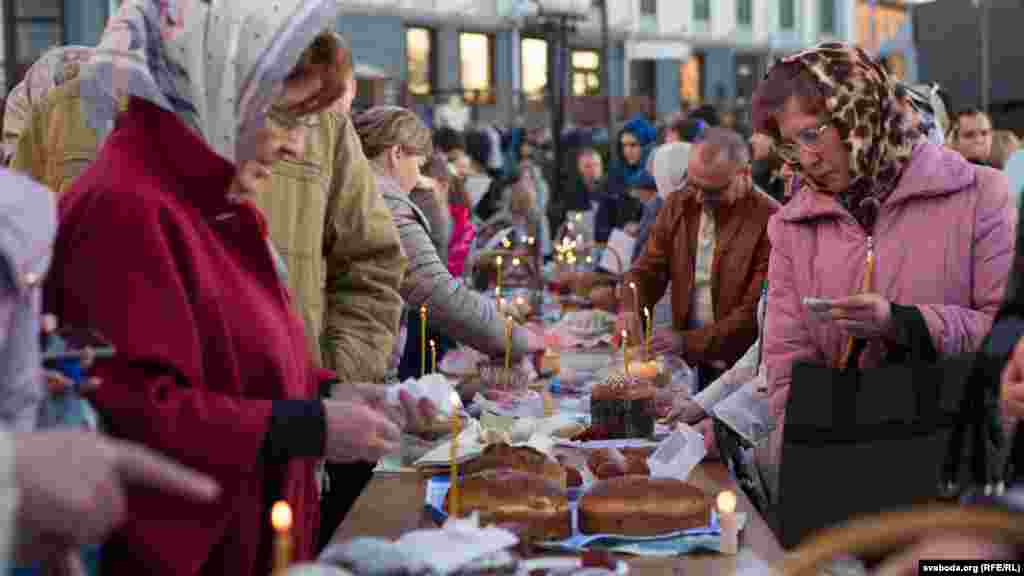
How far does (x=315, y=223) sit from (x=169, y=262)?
119 cm

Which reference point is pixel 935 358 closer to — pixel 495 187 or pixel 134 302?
pixel 134 302

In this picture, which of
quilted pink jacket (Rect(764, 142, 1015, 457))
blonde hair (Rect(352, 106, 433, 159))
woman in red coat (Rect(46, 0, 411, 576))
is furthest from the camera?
blonde hair (Rect(352, 106, 433, 159))

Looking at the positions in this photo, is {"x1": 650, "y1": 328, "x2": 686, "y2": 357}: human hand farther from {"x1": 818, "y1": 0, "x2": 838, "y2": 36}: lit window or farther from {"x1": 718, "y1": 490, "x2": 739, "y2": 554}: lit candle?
{"x1": 818, "y1": 0, "x2": 838, "y2": 36}: lit window

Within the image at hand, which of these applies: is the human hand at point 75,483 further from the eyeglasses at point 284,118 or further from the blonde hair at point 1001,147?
the blonde hair at point 1001,147

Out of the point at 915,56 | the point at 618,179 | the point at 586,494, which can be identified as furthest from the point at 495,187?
the point at 586,494

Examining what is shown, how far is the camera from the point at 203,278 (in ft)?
6.20

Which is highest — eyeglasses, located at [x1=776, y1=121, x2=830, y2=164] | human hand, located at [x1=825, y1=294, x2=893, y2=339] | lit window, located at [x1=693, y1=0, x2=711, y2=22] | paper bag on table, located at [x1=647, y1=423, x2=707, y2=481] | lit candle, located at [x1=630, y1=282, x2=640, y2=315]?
lit window, located at [x1=693, y1=0, x2=711, y2=22]

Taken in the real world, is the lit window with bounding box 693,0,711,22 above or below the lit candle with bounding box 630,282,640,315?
above

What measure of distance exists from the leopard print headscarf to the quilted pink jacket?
30mm

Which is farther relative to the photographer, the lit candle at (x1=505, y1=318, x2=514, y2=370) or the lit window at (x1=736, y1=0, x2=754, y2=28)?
the lit window at (x1=736, y1=0, x2=754, y2=28)

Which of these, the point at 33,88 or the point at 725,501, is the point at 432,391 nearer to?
the point at 725,501

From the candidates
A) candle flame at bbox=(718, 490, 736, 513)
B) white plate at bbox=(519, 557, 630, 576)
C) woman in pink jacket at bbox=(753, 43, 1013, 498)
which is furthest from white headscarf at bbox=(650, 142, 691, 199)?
white plate at bbox=(519, 557, 630, 576)

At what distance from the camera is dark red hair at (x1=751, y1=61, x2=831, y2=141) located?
9.96 feet

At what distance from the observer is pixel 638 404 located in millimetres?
3312
